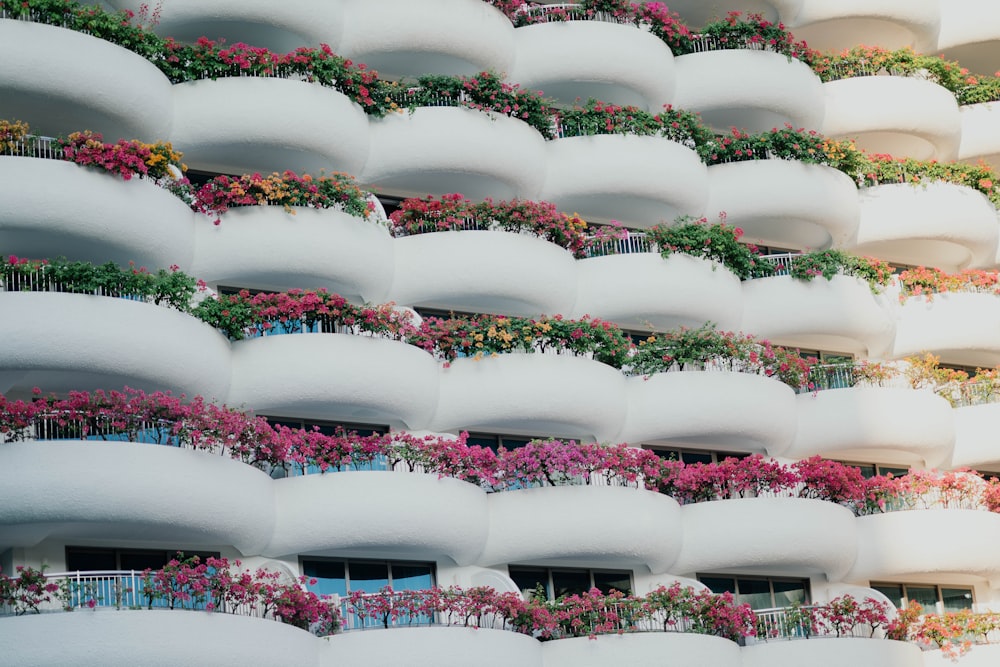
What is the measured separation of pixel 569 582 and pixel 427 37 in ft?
40.8

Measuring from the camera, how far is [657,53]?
1603 inches

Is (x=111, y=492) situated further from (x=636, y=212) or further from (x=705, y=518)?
(x=636, y=212)

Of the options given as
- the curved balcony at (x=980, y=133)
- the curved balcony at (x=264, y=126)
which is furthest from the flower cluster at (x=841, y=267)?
the curved balcony at (x=264, y=126)

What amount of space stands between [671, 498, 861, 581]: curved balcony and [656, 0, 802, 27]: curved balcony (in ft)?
45.1

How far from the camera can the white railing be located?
3822 cm

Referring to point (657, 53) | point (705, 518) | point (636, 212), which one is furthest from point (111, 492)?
point (657, 53)

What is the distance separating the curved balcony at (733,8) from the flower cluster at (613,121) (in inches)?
163

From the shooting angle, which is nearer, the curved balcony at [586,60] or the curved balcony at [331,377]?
the curved balcony at [331,377]

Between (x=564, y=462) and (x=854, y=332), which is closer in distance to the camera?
→ (x=564, y=462)

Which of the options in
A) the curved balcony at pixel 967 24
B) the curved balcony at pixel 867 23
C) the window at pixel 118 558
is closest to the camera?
the window at pixel 118 558

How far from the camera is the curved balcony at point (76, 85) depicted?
31.7 m

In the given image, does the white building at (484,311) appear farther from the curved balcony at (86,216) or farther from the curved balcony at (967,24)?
the curved balcony at (967,24)

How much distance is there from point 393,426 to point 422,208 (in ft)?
16.0

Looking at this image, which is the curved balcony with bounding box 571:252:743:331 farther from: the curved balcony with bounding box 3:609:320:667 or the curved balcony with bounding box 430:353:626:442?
the curved balcony with bounding box 3:609:320:667
